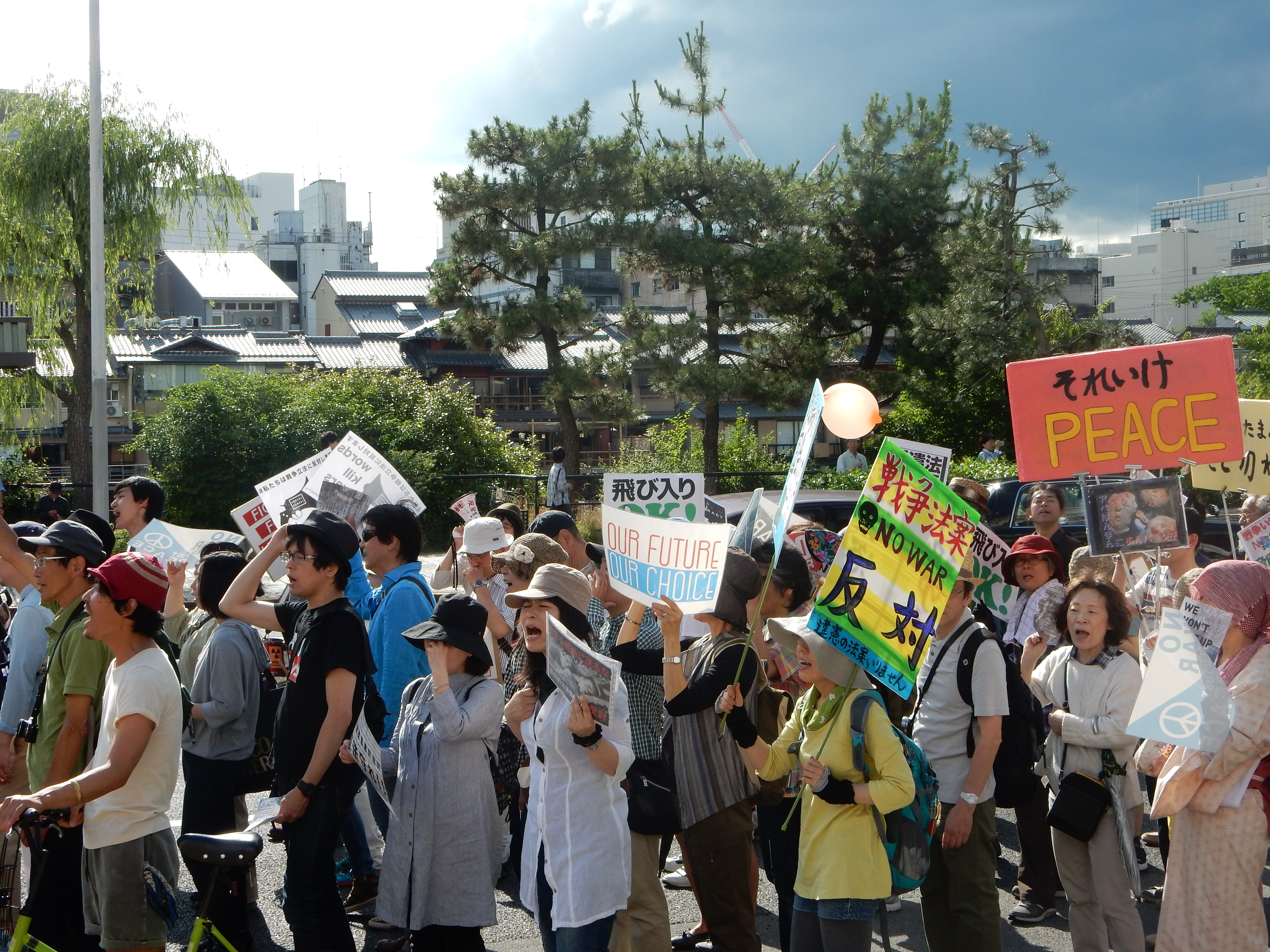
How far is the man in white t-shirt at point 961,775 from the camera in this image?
4.18 metres

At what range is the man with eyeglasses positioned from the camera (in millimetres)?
4148

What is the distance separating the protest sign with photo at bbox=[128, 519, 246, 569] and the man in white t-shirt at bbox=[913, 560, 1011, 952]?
3.97m

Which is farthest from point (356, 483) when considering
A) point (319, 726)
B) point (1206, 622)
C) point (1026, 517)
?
point (1026, 517)

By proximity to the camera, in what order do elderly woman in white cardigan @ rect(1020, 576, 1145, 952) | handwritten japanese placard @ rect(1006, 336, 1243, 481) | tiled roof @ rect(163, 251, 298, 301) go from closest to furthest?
elderly woman in white cardigan @ rect(1020, 576, 1145, 952), handwritten japanese placard @ rect(1006, 336, 1243, 481), tiled roof @ rect(163, 251, 298, 301)

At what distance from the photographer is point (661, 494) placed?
7219 mm

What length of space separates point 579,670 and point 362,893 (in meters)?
2.76

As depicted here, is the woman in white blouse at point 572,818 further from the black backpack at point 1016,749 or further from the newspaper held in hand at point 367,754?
the black backpack at point 1016,749

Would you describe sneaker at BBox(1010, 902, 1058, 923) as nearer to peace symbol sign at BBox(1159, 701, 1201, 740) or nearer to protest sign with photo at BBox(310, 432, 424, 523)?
peace symbol sign at BBox(1159, 701, 1201, 740)

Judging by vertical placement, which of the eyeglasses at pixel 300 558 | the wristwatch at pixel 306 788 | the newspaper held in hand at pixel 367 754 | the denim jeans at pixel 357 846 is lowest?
the denim jeans at pixel 357 846

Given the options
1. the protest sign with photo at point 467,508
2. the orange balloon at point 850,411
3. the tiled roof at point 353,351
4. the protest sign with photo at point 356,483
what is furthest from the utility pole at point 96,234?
the tiled roof at point 353,351

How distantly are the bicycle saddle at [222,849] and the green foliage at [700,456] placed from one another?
17066 millimetres

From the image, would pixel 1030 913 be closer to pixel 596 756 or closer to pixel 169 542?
pixel 596 756

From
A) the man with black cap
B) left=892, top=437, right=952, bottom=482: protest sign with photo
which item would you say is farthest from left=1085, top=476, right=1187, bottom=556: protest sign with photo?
left=892, top=437, right=952, bottom=482: protest sign with photo

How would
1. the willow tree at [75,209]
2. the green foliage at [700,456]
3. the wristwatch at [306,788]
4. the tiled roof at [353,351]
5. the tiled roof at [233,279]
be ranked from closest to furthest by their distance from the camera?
the wristwatch at [306,788], the willow tree at [75,209], the green foliage at [700,456], the tiled roof at [353,351], the tiled roof at [233,279]
